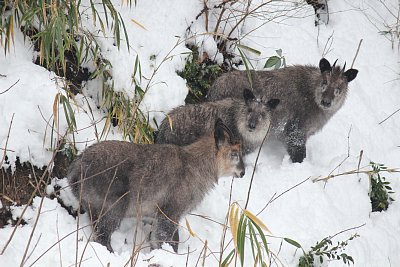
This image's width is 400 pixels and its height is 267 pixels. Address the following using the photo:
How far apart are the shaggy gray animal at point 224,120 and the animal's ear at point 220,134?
26.1 inches

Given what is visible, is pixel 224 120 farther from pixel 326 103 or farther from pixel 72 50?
pixel 72 50

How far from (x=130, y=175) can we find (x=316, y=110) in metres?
2.70

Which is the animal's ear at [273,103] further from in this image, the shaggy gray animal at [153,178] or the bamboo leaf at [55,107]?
the bamboo leaf at [55,107]

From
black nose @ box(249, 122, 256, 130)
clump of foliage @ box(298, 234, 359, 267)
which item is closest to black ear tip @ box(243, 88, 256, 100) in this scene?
black nose @ box(249, 122, 256, 130)

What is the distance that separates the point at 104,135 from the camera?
5762mm

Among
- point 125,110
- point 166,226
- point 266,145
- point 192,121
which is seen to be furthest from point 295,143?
point 166,226

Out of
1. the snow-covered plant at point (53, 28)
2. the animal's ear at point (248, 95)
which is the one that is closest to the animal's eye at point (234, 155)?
the animal's ear at point (248, 95)

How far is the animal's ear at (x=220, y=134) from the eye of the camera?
531cm

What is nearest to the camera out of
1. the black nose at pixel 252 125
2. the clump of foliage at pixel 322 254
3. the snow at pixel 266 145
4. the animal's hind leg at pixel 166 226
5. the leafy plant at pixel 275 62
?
the snow at pixel 266 145

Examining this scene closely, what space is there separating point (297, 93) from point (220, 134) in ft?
5.67

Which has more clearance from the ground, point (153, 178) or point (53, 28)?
point (53, 28)

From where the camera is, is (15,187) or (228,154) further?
(228,154)

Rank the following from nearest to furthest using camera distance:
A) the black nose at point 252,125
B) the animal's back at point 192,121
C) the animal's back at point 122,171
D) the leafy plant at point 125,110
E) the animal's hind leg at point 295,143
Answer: the animal's back at point 122,171 → the leafy plant at point 125,110 → the animal's back at point 192,121 → the black nose at point 252,125 → the animal's hind leg at point 295,143

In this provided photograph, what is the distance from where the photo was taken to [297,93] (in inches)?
267
